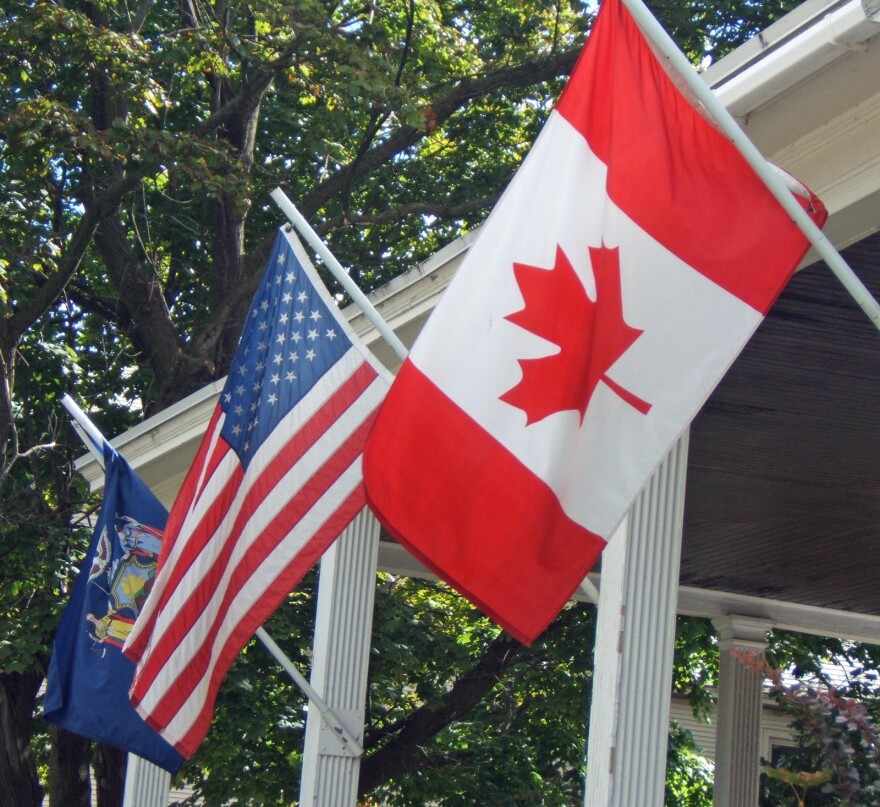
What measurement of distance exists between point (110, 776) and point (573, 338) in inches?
488

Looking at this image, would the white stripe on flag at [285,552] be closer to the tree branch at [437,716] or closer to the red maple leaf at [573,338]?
the red maple leaf at [573,338]

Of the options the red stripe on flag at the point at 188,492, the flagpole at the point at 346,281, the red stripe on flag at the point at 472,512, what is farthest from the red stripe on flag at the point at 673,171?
the red stripe on flag at the point at 188,492

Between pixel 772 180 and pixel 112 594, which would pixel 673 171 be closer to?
pixel 772 180

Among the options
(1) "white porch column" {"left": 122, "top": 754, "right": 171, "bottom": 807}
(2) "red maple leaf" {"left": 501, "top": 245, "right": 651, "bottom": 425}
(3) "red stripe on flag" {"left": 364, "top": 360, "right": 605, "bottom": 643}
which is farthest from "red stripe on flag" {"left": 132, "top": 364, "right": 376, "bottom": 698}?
(1) "white porch column" {"left": 122, "top": 754, "right": 171, "bottom": 807}

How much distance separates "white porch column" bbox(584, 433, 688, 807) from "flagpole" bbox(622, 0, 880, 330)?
5.35 ft

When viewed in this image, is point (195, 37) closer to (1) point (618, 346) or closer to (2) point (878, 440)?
(2) point (878, 440)

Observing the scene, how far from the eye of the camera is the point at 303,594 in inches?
578

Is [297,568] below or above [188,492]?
below

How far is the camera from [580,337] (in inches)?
150

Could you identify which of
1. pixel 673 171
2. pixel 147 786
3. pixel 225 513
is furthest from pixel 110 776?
pixel 673 171

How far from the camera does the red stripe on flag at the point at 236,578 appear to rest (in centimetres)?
632

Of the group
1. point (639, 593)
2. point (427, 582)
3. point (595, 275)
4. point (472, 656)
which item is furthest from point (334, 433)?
point (427, 582)

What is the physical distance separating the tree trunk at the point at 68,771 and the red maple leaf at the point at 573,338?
41.7 feet

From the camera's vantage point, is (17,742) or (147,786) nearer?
(147,786)
